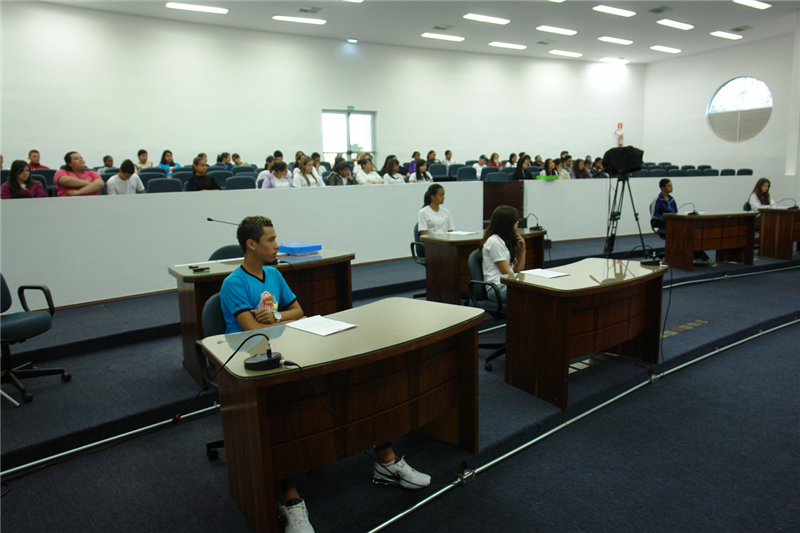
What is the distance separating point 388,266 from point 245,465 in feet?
15.2

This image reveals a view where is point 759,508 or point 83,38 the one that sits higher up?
point 83,38

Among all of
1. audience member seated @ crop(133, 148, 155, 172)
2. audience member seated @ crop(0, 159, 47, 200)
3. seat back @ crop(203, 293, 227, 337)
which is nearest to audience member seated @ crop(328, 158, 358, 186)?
audience member seated @ crop(0, 159, 47, 200)

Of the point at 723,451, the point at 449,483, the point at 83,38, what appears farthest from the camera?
the point at 83,38

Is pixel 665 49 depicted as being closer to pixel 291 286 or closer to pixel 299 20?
pixel 299 20

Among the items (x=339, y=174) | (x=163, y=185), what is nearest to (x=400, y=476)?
(x=163, y=185)

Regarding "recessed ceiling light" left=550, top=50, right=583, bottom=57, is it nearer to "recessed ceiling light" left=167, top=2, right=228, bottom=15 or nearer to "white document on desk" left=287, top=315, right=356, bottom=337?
"recessed ceiling light" left=167, top=2, right=228, bottom=15

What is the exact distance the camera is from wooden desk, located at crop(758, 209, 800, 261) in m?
6.88

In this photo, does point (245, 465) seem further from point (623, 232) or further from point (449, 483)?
point (623, 232)

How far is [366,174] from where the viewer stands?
7.21m

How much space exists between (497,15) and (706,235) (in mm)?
6314

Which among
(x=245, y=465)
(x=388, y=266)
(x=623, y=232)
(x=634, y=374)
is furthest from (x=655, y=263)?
(x=623, y=232)

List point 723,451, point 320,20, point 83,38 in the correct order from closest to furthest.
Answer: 1. point 723,451
2. point 83,38
3. point 320,20

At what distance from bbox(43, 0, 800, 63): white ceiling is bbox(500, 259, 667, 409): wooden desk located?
7841 mm

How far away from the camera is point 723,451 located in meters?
2.47
